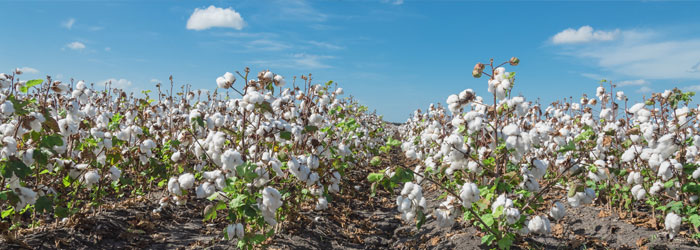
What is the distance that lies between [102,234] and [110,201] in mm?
2187

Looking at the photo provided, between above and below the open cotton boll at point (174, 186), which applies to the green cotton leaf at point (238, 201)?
below

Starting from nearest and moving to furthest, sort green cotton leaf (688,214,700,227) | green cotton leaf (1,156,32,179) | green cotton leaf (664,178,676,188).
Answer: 1. green cotton leaf (1,156,32,179)
2. green cotton leaf (688,214,700,227)
3. green cotton leaf (664,178,676,188)

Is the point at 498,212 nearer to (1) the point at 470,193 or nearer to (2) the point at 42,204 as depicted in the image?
(1) the point at 470,193

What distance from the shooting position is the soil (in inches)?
203

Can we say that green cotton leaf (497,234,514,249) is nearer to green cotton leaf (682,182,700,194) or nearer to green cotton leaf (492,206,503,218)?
green cotton leaf (492,206,503,218)

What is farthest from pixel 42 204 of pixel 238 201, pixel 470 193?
pixel 470 193

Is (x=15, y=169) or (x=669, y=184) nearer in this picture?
(x=15, y=169)

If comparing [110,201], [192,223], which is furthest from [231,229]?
[110,201]

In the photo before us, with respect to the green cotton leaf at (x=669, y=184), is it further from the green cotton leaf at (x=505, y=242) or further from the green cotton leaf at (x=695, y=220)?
the green cotton leaf at (x=505, y=242)

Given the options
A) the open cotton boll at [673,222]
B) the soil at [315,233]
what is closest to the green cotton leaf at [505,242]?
the soil at [315,233]

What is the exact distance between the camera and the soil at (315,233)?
203 inches

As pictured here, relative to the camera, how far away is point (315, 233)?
621 centimetres

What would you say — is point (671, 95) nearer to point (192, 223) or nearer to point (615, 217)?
point (615, 217)

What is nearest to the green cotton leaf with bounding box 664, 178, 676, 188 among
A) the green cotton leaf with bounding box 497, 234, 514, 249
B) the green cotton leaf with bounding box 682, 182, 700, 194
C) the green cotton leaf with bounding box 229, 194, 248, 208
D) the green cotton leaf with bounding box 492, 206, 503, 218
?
the green cotton leaf with bounding box 682, 182, 700, 194
